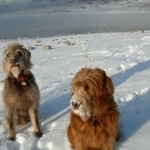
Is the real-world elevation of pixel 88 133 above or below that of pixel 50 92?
above

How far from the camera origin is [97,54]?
1096 centimetres

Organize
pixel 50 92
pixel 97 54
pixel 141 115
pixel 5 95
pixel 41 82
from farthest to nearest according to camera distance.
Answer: pixel 97 54 < pixel 41 82 < pixel 50 92 < pixel 141 115 < pixel 5 95

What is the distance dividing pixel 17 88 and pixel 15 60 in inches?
19.4

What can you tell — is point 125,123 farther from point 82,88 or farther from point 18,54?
point 18,54

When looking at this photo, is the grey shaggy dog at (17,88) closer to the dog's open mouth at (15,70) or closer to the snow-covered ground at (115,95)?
the dog's open mouth at (15,70)

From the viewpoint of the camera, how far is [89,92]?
3354mm

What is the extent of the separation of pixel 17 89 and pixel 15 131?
33.2 inches

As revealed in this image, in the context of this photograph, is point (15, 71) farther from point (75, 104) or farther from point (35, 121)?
point (75, 104)

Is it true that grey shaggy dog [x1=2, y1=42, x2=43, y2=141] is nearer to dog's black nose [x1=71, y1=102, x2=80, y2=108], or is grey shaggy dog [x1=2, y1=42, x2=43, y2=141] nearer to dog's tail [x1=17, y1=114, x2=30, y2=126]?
dog's tail [x1=17, y1=114, x2=30, y2=126]

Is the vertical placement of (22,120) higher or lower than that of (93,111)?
lower

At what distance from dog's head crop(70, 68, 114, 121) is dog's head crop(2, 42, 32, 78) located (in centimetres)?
143

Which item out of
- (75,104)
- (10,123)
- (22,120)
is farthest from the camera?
(22,120)

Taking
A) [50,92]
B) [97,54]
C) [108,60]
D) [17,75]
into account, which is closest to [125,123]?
[17,75]

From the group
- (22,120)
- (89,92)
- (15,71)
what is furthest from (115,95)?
(89,92)
